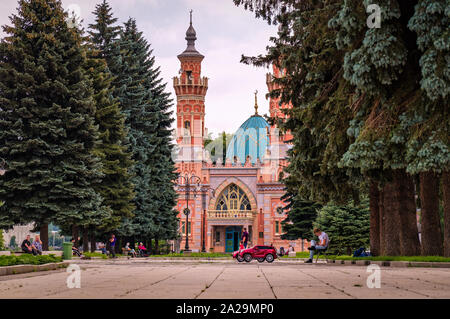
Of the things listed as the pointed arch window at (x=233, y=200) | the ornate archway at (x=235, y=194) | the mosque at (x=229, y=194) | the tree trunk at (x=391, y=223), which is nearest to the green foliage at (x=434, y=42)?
the tree trunk at (x=391, y=223)

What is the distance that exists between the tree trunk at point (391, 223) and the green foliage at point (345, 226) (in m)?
16.6

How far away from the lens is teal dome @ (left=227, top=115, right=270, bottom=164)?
2977 inches

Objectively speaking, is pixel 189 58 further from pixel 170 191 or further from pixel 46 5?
pixel 46 5

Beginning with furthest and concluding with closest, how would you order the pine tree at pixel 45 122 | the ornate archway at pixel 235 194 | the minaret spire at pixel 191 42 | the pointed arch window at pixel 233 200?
1. the minaret spire at pixel 191 42
2. the pointed arch window at pixel 233 200
3. the ornate archway at pixel 235 194
4. the pine tree at pixel 45 122

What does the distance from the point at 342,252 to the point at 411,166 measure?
2655cm

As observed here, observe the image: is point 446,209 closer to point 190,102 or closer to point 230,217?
point 230,217

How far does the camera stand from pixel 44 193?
2458cm

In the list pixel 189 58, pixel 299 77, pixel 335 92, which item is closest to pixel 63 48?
pixel 299 77

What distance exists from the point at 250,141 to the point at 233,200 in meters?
10.4

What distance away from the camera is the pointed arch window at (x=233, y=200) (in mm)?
69062

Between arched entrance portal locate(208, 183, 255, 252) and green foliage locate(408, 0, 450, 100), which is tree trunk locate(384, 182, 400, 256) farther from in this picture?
arched entrance portal locate(208, 183, 255, 252)

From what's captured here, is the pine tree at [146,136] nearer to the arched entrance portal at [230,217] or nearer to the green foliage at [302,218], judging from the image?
the green foliage at [302,218]

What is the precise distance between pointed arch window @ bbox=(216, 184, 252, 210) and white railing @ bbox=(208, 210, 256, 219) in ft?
4.66

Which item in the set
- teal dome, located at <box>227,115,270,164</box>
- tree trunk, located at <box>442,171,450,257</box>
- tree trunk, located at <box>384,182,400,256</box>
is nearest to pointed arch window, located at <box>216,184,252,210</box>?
teal dome, located at <box>227,115,270,164</box>
